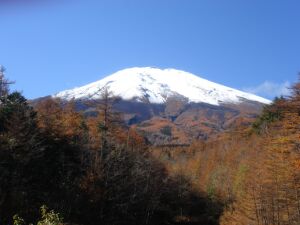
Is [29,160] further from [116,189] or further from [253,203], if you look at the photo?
[253,203]

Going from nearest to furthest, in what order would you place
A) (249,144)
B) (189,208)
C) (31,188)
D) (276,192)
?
(276,192)
(31,188)
(189,208)
(249,144)

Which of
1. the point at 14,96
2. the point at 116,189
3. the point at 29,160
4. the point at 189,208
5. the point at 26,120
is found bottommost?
the point at 189,208

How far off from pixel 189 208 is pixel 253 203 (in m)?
18.4

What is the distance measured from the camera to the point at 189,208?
1938 inches

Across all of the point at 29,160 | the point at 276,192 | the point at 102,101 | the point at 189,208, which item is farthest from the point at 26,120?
the point at 189,208

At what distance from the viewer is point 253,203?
31.5 metres

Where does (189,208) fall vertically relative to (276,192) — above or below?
below

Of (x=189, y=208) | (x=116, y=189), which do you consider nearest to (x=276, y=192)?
(x=116, y=189)

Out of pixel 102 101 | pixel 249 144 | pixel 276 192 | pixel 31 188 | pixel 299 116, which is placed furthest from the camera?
pixel 249 144

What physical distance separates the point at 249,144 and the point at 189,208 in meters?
21.7

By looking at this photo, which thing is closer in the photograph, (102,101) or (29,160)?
(29,160)

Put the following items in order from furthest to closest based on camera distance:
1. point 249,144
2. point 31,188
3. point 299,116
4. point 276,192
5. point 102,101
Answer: point 249,144 < point 102,101 < point 31,188 < point 276,192 < point 299,116

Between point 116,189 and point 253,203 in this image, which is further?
point 116,189

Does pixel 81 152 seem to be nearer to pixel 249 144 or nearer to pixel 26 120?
pixel 26 120
